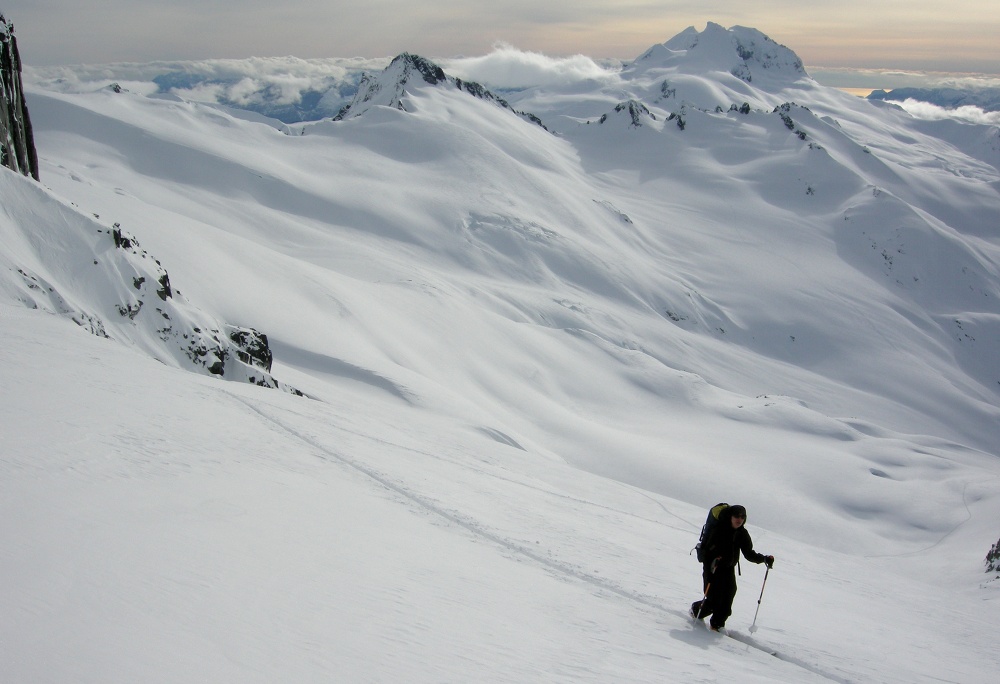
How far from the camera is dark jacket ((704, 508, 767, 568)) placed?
28.8 feet

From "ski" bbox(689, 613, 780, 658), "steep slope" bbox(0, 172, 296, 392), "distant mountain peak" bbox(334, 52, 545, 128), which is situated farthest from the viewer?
"distant mountain peak" bbox(334, 52, 545, 128)

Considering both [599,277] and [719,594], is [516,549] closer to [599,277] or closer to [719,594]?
[719,594]

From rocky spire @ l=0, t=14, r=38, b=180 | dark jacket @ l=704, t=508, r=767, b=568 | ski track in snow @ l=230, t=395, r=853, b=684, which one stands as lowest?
ski track in snow @ l=230, t=395, r=853, b=684

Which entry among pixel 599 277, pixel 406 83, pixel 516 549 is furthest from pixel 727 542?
pixel 406 83

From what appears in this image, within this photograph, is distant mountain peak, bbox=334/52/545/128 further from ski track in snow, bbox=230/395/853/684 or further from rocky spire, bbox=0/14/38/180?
ski track in snow, bbox=230/395/853/684

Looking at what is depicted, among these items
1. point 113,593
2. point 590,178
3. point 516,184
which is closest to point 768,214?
point 590,178

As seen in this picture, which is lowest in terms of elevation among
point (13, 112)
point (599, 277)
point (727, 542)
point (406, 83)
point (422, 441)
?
point (422, 441)

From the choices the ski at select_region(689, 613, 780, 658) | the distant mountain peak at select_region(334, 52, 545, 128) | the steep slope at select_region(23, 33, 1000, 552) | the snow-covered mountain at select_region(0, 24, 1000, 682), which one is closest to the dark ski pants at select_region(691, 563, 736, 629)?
the ski at select_region(689, 613, 780, 658)

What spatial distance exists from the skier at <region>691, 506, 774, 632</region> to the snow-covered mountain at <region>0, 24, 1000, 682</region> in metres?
0.43

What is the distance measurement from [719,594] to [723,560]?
0.47m

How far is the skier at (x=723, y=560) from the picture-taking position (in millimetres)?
8688

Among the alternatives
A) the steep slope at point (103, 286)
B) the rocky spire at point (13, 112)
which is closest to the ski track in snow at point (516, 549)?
the steep slope at point (103, 286)

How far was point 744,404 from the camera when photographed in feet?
179

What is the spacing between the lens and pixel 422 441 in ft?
60.3
